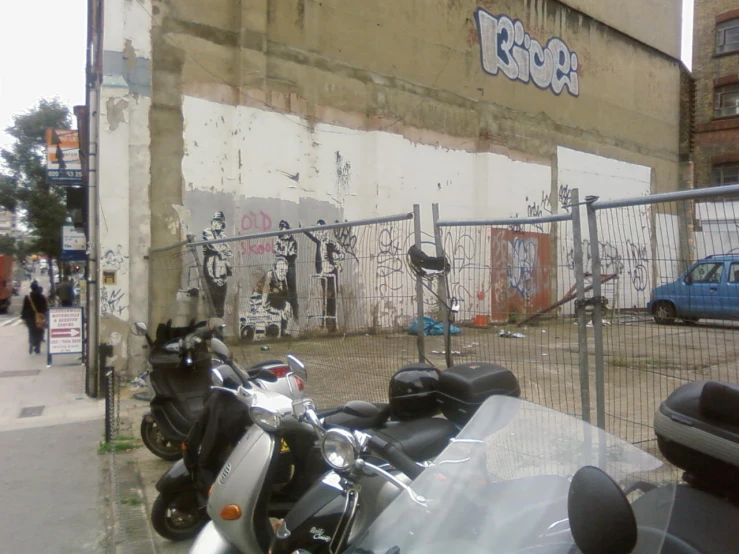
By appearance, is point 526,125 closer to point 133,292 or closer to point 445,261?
point 133,292

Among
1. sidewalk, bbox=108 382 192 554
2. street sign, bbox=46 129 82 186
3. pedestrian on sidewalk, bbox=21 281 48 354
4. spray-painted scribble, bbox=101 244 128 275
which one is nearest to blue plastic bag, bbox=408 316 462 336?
sidewalk, bbox=108 382 192 554

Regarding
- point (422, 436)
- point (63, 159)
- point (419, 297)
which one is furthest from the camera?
point (63, 159)

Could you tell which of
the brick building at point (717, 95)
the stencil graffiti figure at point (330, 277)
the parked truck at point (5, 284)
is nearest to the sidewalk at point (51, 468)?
the stencil graffiti figure at point (330, 277)

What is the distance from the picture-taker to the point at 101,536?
4.46 metres

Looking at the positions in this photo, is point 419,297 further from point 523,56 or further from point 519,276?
point 523,56

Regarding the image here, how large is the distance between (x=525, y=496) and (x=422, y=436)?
3.46ft

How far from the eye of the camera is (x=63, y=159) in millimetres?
11438

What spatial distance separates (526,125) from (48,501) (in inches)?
608

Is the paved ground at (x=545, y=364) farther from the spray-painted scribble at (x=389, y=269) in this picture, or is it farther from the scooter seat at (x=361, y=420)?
the scooter seat at (x=361, y=420)

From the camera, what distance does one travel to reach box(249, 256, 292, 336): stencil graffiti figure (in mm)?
6184

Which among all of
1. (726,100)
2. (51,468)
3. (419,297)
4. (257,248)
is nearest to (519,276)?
(419,297)

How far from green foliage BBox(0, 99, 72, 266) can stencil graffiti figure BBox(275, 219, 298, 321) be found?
2505 cm

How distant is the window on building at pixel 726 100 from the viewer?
28.9 m

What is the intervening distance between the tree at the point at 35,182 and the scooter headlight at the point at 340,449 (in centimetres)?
2980
